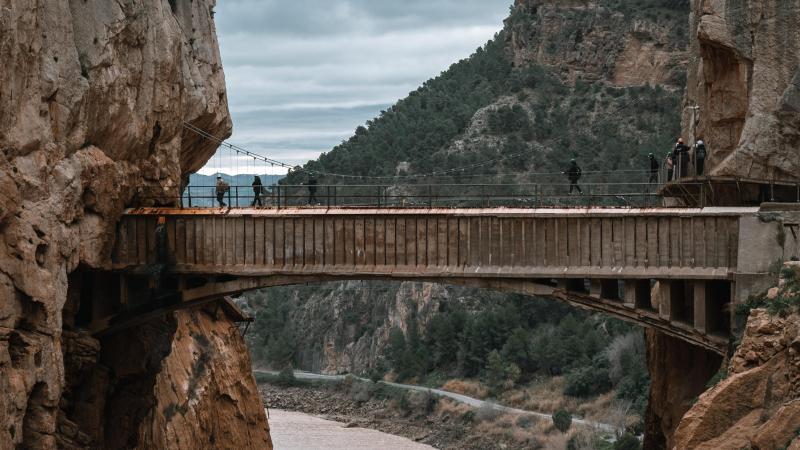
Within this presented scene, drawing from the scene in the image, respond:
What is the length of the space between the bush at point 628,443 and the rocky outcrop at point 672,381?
15073 mm

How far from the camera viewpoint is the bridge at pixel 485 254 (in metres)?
30.6

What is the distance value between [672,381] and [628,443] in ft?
59.9

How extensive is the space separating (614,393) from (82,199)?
41.8 m

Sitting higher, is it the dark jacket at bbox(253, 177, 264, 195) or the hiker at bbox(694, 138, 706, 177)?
the hiker at bbox(694, 138, 706, 177)

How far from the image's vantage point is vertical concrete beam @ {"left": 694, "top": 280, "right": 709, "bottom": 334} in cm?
3041

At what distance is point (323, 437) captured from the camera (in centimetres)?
6956

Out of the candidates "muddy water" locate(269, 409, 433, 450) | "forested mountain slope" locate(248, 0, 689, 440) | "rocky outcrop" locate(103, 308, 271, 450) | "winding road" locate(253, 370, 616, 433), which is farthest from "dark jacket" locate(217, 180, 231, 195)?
"forested mountain slope" locate(248, 0, 689, 440)

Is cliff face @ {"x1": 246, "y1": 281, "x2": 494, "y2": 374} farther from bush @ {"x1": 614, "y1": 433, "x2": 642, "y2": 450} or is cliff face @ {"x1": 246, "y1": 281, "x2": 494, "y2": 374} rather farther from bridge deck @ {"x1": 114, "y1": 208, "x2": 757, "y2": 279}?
bridge deck @ {"x1": 114, "y1": 208, "x2": 757, "y2": 279}

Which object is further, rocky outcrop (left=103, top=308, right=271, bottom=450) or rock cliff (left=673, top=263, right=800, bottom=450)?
rocky outcrop (left=103, top=308, right=271, bottom=450)

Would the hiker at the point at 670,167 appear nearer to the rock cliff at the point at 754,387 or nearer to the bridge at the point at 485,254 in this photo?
the bridge at the point at 485,254

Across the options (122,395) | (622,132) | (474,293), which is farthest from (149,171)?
(622,132)

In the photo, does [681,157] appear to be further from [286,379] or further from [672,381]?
[286,379]

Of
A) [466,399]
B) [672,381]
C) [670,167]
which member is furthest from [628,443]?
[466,399]

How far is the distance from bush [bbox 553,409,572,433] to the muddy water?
5.96m
